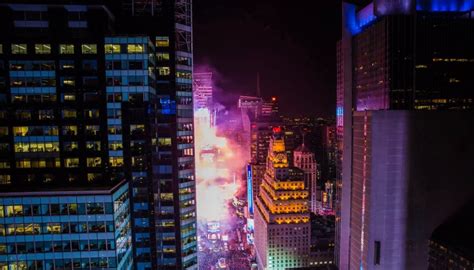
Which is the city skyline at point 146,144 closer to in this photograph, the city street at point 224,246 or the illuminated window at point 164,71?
the illuminated window at point 164,71

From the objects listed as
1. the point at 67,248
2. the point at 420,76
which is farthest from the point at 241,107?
the point at 67,248

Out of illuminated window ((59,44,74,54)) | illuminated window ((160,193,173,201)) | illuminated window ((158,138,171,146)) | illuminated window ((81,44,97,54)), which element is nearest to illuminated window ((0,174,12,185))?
illuminated window ((59,44,74,54))

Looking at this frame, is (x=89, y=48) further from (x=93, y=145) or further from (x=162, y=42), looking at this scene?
(x=93, y=145)

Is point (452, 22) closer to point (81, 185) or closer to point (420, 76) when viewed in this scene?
point (420, 76)

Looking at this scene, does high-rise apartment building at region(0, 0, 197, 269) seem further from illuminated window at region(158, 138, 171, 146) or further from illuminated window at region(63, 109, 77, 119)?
illuminated window at region(158, 138, 171, 146)

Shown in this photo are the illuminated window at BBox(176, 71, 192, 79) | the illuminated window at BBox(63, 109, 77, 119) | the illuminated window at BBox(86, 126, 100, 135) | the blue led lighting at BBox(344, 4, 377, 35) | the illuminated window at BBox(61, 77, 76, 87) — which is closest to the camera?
the illuminated window at BBox(61, 77, 76, 87)

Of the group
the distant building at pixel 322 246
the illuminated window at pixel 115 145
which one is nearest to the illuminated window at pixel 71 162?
the illuminated window at pixel 115 145
